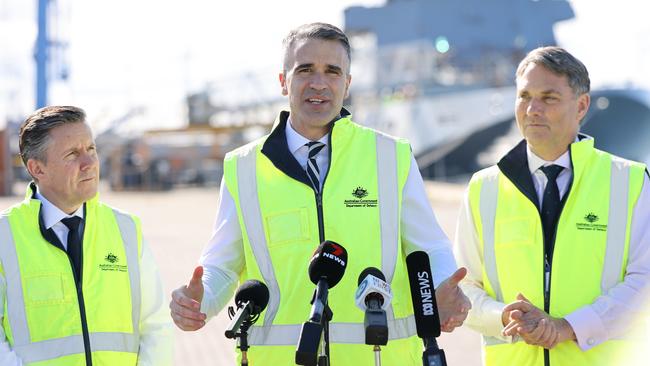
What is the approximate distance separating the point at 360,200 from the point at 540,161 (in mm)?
987

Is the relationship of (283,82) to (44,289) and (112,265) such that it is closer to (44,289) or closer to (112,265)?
(112,265)

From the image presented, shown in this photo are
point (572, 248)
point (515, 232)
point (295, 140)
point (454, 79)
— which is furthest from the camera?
point (454, 79)

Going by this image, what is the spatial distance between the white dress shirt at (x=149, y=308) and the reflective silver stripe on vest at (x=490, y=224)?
1390mm

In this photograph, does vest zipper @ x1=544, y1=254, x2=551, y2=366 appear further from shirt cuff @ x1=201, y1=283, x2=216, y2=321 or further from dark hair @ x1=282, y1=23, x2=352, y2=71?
shirt cuff @ x1=201, y1=283, x2=216, y2=321

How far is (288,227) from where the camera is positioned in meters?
3.59

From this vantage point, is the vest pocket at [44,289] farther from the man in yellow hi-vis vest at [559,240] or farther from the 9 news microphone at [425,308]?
the man in yellow hi-vis vest at [559,240]

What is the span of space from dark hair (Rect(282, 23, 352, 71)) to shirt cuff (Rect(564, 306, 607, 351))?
4.61 feet

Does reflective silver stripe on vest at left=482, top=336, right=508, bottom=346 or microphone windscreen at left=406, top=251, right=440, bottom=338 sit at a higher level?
microphone windscreen at left=406, top=251, right=440, bottom=338

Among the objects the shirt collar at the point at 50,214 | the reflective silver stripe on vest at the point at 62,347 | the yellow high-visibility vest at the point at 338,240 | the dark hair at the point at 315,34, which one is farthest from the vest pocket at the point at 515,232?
the shirt collar at the point at 50,214

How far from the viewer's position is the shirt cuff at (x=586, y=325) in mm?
3850

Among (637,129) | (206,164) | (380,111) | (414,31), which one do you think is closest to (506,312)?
(637,129)

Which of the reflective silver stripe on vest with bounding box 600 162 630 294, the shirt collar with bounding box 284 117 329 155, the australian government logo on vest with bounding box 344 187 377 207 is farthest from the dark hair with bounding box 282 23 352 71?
the reflective silver stripe on vest with bounding box 600 162 630 294

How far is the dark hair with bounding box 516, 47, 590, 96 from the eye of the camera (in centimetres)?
403

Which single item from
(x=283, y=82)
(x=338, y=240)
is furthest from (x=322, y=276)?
(x=283, y=82)
